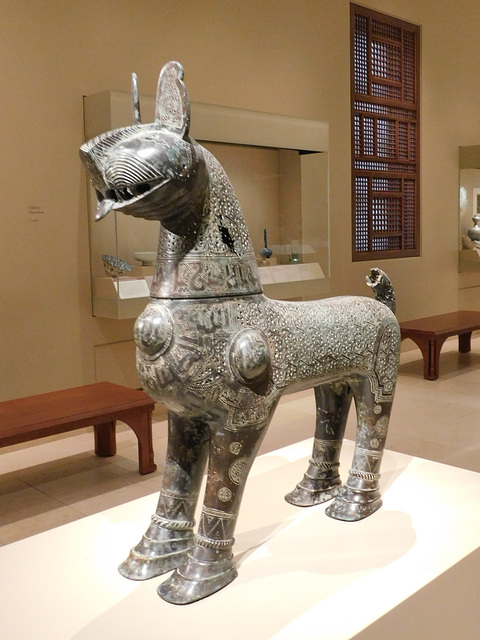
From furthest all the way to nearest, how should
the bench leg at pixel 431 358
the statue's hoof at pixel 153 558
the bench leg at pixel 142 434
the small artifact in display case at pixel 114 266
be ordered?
the bench leg at pixel 431 358, the small artifact in display case at pixel 114 266, the bench leg at pixel 142 434, the statue's hoof at pixel 153 558

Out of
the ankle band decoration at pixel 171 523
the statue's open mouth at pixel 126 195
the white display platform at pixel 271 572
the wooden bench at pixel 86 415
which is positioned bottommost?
the wooden bench at pixel 86 415

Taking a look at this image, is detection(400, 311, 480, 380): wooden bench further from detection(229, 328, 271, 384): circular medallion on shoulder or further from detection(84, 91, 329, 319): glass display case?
detection(229, 328, 271, 384): circular medallion on shoulder

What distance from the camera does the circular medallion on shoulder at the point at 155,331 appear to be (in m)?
1.21

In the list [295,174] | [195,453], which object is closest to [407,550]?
[195,453]

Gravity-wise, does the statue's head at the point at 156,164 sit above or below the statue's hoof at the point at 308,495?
above

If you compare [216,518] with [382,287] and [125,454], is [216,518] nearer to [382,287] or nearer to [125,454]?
[382,287]

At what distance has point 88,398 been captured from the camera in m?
3.18

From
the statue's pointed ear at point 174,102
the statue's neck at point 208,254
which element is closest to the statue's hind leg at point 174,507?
the statue's neck at point 208,254

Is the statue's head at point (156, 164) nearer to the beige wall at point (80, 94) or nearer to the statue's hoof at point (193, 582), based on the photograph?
the statue's hoof at point (193, 582)

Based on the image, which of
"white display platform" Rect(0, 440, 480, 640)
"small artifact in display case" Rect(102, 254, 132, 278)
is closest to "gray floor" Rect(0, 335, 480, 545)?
"small artifact in display case" Rect(102, 254, 132, 278)

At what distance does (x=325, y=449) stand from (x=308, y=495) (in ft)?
0.41

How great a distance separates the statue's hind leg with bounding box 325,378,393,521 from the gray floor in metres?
1.35

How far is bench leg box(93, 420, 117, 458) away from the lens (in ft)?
10.8

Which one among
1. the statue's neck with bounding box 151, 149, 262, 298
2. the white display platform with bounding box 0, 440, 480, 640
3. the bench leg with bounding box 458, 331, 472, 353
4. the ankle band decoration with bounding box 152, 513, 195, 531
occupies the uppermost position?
the statue's neck with bounding box 151, 149, 262, 298
